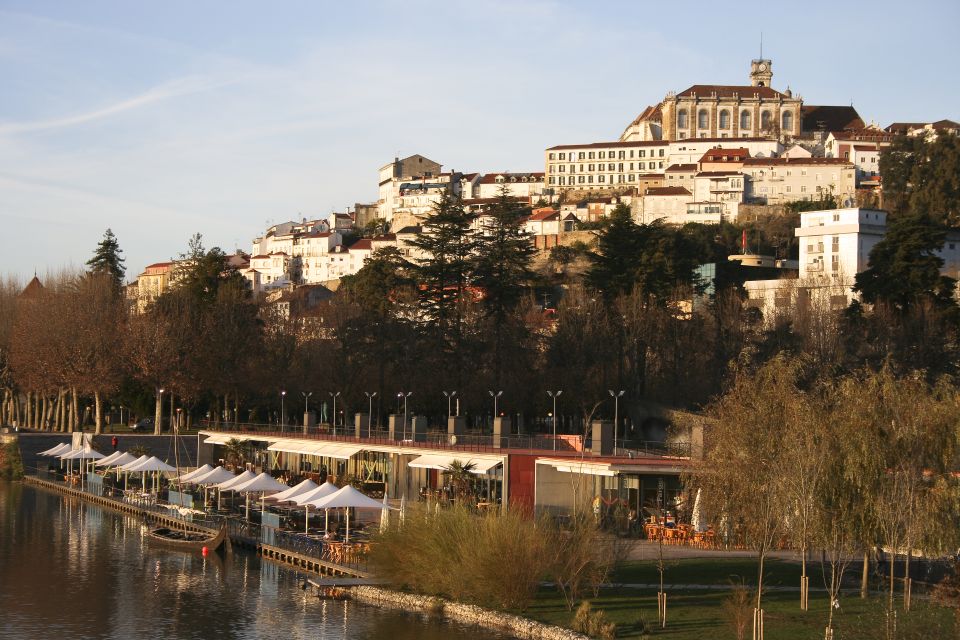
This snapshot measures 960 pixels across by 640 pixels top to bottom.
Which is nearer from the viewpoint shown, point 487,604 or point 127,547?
point 487,604

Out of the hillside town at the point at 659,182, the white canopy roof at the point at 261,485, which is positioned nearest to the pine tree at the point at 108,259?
the hillside town at the point at 659,182

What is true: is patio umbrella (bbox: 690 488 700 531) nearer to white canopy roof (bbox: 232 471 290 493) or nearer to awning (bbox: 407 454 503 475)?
awning (bbox: 407 454 503 475)

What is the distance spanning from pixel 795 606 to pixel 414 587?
9.86 meters

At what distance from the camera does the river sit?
97.8ft

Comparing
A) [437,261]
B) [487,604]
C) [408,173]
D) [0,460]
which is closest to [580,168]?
[408,173]

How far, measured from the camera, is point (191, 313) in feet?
263

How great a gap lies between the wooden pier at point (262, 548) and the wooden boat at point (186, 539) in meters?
0.84

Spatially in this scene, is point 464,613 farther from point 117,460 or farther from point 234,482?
point 117,460

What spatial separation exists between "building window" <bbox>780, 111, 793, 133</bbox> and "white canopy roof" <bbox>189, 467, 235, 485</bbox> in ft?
407

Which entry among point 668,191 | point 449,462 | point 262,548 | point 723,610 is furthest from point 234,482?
point 668,191

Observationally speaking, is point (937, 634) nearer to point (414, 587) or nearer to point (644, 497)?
point (414, 587)

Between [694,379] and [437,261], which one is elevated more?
[437,261]

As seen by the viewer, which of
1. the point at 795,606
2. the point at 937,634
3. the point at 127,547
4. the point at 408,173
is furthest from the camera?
the point at 408,173

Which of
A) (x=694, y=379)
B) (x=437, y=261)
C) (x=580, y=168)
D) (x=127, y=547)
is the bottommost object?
(x=127, y=547)
